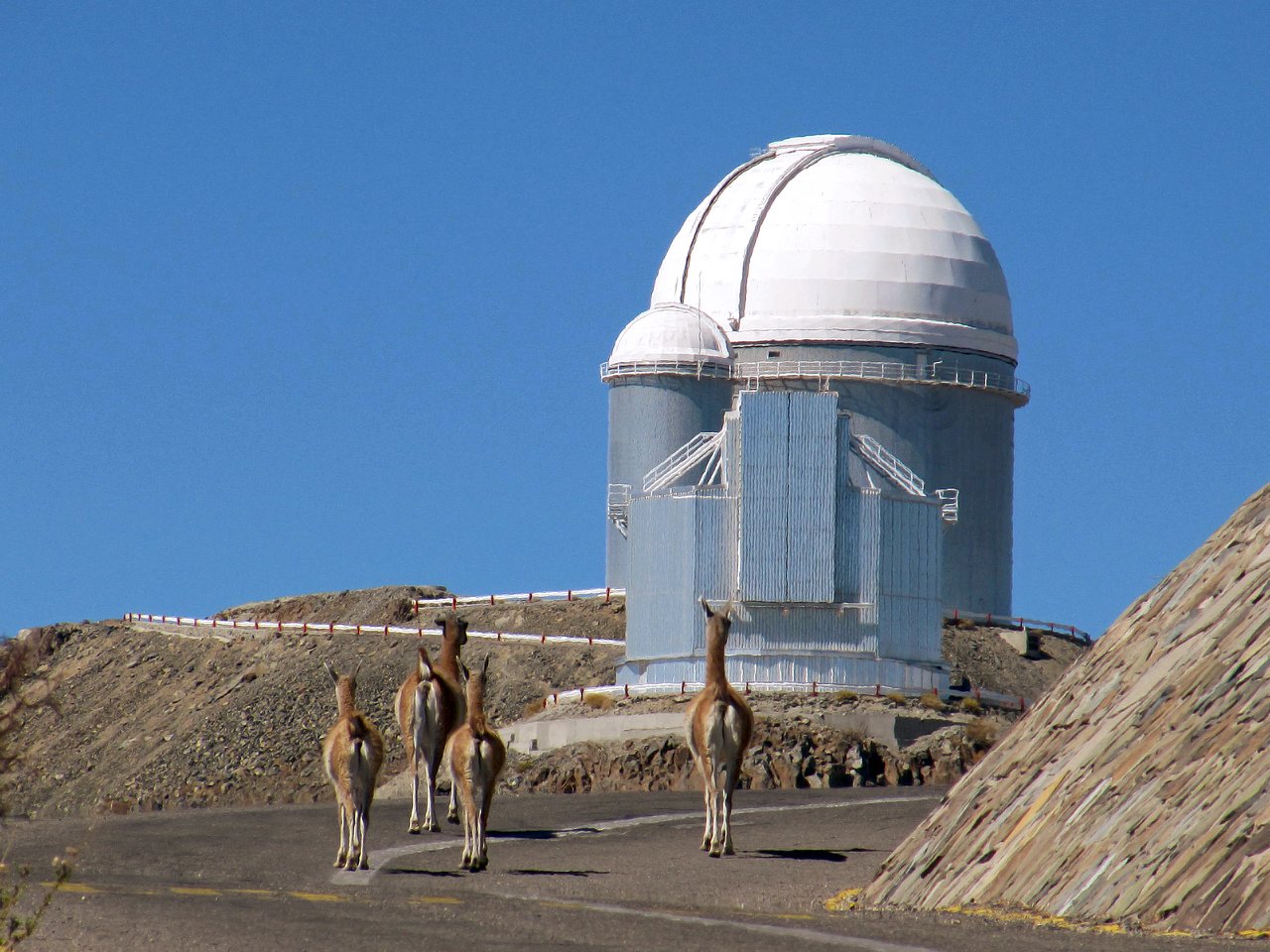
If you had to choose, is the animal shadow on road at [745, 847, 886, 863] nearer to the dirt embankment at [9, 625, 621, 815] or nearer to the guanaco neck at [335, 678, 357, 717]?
the guanaco neck at [335, 678, 357, 717]

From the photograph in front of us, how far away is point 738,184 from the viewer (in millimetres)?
66375

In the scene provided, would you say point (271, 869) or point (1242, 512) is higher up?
point (1242, 512)

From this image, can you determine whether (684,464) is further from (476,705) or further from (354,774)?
(354,774)

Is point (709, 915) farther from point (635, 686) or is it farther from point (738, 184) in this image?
point (738, 184)

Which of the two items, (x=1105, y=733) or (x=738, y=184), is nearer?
(x=1105, y=733)

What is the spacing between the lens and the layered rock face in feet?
A: 51.1

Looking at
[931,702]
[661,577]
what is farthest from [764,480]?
[931,702]

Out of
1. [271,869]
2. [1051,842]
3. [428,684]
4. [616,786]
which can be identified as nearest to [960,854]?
[1051,842]

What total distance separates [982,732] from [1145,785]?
29.0 metres

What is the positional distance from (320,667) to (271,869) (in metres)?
40.6

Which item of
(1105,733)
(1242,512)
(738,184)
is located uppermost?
(738,184)

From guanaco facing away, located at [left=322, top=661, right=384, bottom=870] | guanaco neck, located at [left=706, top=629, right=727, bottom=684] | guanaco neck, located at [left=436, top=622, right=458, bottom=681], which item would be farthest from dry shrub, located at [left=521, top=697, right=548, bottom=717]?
guanaco facing away, located at [left=322, top=661, right=384, bottom=870]

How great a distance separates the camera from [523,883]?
20859 mm

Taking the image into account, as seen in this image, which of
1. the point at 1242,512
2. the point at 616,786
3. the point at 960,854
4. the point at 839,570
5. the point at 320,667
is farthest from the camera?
the point at 320,667
